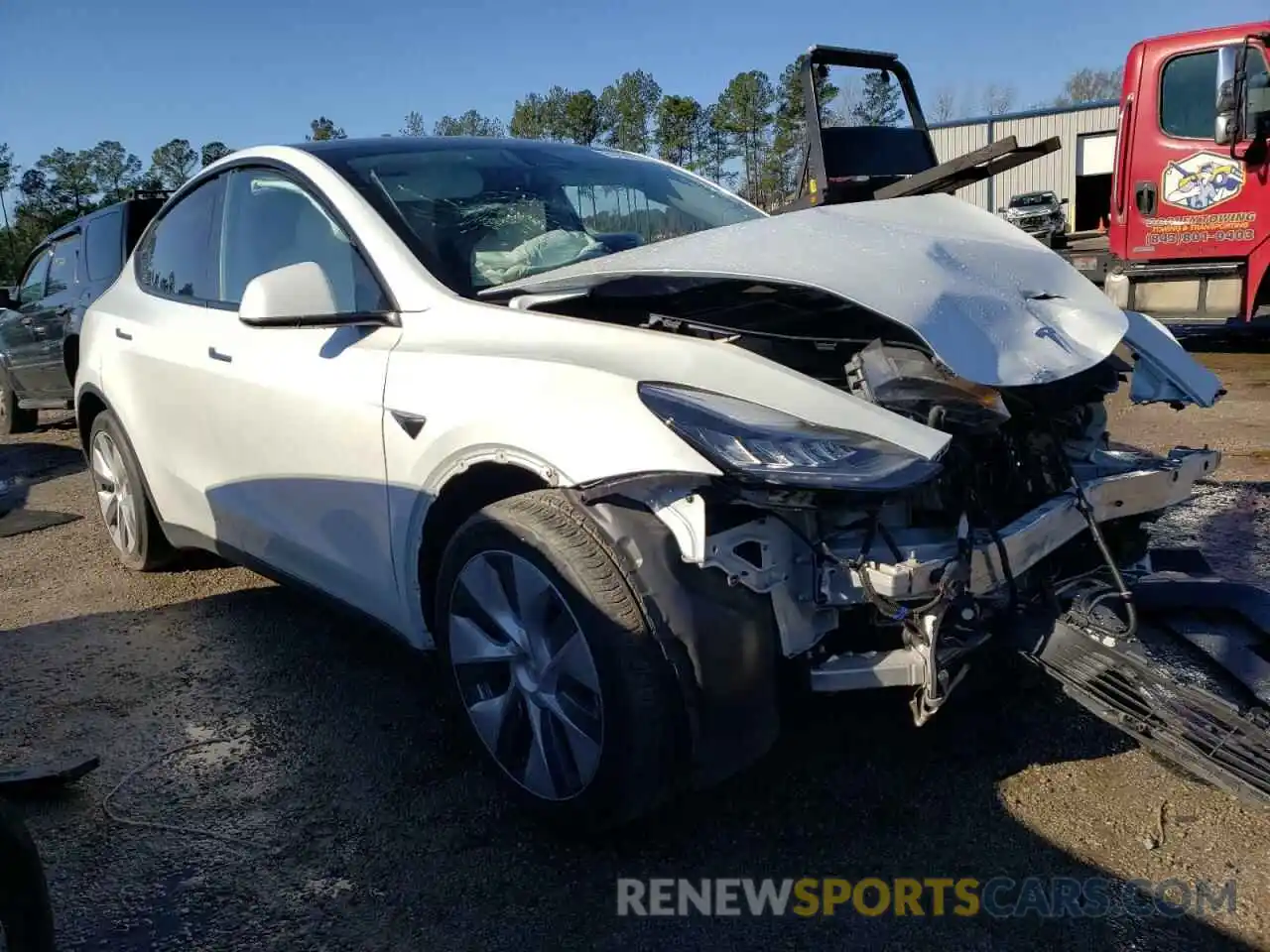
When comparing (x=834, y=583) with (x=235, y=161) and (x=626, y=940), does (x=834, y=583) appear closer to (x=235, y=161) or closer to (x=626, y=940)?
(x=626, y=940)

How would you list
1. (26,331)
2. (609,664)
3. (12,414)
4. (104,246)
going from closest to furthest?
(609,664) → (104,246) → (26,331) → (12,414)

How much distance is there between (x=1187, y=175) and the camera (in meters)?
9.03

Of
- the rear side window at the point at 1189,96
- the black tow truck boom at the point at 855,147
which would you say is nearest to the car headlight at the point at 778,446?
the black tow truck boom at the point at 855,147

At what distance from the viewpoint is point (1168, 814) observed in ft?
8.16

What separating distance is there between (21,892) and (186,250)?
9.63ft

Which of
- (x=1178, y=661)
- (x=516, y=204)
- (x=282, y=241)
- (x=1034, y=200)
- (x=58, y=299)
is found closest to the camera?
→ (x=1178, y=661)

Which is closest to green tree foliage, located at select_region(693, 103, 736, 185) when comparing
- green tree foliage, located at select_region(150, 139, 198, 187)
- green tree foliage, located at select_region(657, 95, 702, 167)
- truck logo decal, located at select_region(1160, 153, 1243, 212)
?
green tree foliage, located at select_region(657, 95, 702, 167)

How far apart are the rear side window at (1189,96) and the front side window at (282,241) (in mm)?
8269

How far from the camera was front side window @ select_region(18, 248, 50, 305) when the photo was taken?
28.7 feet

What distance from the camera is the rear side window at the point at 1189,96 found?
8.83m

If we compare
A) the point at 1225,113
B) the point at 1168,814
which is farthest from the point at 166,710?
the point at 1225,113

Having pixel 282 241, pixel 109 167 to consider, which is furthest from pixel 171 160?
pixel 282 241

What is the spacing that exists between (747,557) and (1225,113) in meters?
8.27

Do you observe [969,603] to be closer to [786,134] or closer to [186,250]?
[186,250]
